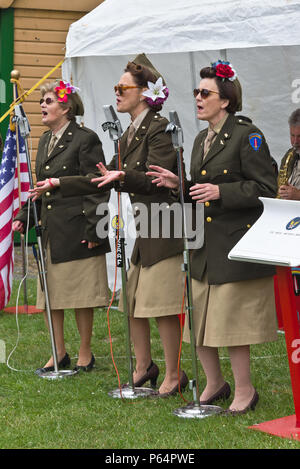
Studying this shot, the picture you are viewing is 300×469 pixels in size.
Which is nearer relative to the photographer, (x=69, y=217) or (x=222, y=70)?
(x=222, y=70)

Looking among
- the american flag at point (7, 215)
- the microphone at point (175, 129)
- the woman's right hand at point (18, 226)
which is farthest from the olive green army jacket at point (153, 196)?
the american flag at point (7, 215)

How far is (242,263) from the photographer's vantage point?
14.4 ft

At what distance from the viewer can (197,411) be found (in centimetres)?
457

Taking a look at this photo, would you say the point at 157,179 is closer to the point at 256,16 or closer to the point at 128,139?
the point at 128,139

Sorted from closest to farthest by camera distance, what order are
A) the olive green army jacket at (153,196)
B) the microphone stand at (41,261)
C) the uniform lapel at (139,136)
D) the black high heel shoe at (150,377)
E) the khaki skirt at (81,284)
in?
the olive green army jacket at (153,196)
the uniform lapel at (139,136)
the black high heel shoe at (150,377)
the microphone stand at (41,261)
the khaki skirt at (81,284)

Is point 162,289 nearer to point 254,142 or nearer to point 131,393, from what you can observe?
point 131,393

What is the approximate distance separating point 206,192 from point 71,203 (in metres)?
1.64

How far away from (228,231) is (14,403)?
1.68m

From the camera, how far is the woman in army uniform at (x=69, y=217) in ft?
18.6

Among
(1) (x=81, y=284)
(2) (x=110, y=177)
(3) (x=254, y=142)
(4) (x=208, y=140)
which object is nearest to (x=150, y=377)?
(1) (x=81, y=284)

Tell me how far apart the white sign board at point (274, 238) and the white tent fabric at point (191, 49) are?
2090 mm

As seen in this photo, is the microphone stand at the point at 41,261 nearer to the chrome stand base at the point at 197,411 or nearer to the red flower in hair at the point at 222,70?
the chrome stand base at the point at 197,411

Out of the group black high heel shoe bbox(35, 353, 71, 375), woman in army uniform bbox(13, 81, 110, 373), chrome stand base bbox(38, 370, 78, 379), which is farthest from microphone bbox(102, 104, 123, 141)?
black high heel shoe bbox(35, 353, 71, 375)
